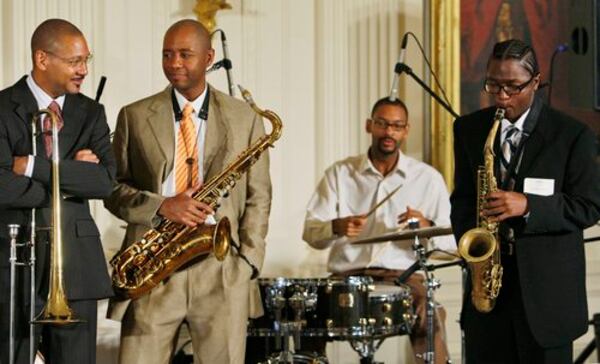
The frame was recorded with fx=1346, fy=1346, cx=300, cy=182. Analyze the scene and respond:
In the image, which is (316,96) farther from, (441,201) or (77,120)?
(77,120)

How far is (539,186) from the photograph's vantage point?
187 inches

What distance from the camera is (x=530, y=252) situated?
472cm

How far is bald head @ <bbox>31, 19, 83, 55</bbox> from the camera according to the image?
5.32 metres

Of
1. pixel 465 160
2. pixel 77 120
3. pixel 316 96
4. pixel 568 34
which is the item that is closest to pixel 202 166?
pixel 77 120

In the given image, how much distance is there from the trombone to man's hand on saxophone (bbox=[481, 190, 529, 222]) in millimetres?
1593

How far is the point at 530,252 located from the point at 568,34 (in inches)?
163

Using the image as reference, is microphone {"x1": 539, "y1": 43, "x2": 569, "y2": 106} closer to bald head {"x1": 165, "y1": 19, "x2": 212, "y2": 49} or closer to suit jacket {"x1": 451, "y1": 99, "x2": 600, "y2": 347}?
bald head {"x1": 165, "y1": 19, "x2": 212, "y2": 49}

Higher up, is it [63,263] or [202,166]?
[202,166]

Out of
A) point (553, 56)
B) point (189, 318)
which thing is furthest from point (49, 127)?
point (553, 56)

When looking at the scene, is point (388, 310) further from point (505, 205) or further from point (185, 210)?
point (505, 205)

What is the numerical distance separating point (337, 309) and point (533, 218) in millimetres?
2106

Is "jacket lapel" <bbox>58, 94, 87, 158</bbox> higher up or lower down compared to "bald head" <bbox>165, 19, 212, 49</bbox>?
lower down

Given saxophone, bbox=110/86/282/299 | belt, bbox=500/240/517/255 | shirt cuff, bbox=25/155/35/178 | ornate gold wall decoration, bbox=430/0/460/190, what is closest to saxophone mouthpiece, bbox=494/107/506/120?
belt, bbox=500/240/517/255

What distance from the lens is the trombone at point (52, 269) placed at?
500cm
